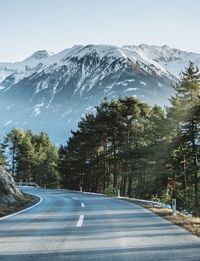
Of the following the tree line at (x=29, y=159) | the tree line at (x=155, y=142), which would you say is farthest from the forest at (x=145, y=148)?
the tree line at (x=29, y=159)

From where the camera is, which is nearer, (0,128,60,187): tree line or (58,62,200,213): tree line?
(58,62,200,213): tree line

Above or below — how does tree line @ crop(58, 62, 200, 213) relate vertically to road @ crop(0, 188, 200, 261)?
above

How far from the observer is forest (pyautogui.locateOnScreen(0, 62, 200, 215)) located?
4073cm

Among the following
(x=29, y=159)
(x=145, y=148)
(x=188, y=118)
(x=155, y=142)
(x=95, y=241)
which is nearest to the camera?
(x=95, y=241)

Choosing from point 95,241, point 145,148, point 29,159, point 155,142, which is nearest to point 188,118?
point 155,142

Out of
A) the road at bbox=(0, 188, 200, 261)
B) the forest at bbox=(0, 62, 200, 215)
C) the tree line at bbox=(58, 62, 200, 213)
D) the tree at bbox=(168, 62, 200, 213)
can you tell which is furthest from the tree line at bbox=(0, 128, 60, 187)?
the road at bbox=(0, 188, 200, 261)

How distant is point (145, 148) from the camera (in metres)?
50.3

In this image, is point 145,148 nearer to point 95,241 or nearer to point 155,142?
point 155,142

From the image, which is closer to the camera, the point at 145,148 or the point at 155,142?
the point at 155,142

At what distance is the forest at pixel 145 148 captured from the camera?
40.7 metres

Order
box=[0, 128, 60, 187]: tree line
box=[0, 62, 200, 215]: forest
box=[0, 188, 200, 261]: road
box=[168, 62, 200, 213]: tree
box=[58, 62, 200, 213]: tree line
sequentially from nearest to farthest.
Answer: box=[0, 188, 200, 261]: road → box=[168, 62, 200, 213]: tree → box=[58, 62, 200, 213]: tree line → box=[0, 62, 200, 215]: forest → box=[0, 128, 60, 187]: tree line

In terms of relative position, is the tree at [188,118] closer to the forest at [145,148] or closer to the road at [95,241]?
the forest at [145,148]

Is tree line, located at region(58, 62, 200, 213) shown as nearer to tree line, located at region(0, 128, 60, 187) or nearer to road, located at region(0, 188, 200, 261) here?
road, located at region(0, 188, 200, 261)

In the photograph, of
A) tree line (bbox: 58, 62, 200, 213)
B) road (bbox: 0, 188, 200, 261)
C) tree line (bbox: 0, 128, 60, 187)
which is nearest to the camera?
road (bbox: 0, 188, 200, 261)
